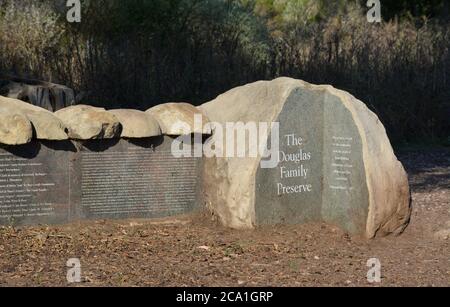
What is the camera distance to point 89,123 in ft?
27.4

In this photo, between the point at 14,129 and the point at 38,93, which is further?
the point at 38,93

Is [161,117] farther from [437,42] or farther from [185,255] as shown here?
[437,42]

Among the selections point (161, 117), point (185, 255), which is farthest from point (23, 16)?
point (185, 255)

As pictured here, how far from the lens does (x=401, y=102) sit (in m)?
16.2

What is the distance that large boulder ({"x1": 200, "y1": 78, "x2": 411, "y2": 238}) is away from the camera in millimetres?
8289

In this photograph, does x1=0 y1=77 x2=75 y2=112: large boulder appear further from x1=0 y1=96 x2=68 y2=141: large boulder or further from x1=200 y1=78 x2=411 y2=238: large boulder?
x1=200 y1=78 x2=411 y2=238: large boulder

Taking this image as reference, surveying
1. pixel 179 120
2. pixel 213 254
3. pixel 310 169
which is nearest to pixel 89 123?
pixel 179 120

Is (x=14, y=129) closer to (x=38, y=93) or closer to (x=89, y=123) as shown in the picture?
(x=89, y=123)

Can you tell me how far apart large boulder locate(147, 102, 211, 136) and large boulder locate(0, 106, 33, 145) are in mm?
1354

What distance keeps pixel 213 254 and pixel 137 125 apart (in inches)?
60.0

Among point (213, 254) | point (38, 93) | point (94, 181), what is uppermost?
point (38, 93)

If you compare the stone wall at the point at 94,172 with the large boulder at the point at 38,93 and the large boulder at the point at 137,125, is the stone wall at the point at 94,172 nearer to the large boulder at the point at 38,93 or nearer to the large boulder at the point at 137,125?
the large boulder at the point at 137,125

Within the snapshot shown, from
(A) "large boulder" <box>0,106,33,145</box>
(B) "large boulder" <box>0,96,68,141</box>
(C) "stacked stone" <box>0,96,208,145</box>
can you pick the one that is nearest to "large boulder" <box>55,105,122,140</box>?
(C) "stacked stone" <box>0,96,208,145</box>

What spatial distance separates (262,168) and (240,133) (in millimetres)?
400
